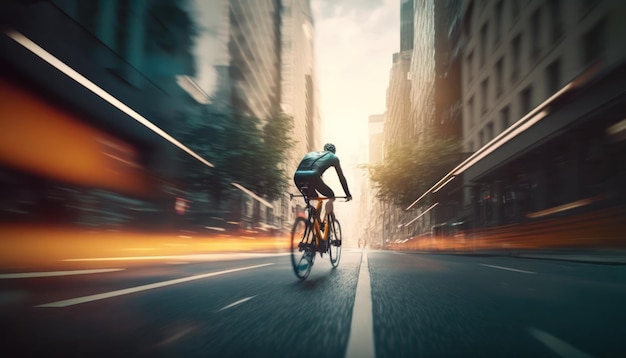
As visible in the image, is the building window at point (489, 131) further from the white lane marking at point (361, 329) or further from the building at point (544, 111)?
the white lane marking at point (361, 329)

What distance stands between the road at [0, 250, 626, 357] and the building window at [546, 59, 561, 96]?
1757 cm

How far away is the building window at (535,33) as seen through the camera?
20.9 meters

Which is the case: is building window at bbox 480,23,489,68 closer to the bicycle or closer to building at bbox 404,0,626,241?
building at bbox 404,0,626,241

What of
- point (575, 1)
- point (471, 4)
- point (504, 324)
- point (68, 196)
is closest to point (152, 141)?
point (68, 196)

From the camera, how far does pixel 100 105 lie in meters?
12.9

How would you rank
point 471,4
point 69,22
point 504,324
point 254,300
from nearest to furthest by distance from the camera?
point 504,324 → point 254,300 → point 69,22 → point 471,4

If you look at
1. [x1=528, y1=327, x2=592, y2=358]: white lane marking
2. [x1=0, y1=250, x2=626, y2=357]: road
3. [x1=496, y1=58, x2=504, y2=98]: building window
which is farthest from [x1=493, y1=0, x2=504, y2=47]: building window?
[x1=528, y1=327, x2=592, y2=358]: white lane marking

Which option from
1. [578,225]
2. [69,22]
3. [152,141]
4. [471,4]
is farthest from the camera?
[471,4]

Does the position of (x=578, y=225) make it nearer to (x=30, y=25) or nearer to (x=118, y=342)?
(x=118, y=342)

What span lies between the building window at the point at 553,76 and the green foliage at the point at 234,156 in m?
14.3

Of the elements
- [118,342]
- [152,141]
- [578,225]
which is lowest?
[118,342]

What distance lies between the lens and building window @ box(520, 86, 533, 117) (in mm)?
21873

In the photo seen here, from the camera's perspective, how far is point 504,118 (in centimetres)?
2530

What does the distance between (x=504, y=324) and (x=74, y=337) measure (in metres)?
2.69
